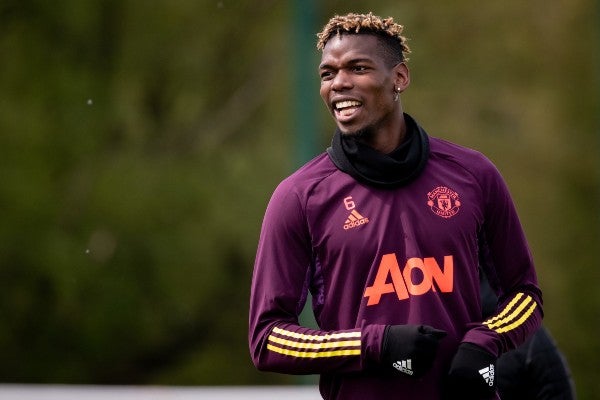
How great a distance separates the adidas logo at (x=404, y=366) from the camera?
124 inches

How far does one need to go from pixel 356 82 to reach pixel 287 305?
622 mm

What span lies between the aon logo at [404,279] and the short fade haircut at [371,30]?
58 cm

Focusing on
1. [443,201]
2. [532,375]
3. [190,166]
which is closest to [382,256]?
[443,201]

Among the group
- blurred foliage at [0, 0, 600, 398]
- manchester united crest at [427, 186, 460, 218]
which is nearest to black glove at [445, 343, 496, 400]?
manchester united crest at [427, 186, 460, 218]

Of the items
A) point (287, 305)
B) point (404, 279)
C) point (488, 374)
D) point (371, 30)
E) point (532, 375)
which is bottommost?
point (532, 375)

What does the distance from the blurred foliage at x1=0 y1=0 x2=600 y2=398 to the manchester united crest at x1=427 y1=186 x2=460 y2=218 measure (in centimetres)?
554

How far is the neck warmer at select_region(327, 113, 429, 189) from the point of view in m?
3.38

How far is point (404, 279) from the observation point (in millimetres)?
3275

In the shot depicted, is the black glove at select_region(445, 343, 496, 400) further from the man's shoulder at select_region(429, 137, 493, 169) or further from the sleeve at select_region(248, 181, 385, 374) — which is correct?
the man's shoulder at select_region(429, 137, 493, 169)

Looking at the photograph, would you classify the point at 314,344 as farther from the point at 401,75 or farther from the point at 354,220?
the point at 401,75

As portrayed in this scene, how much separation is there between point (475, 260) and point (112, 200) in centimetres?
606

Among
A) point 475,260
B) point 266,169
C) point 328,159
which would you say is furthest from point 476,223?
point 266,169

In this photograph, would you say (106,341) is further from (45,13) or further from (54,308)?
(45,13)

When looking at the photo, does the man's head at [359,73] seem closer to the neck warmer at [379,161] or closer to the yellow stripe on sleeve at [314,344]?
the neck warmer at [379,161]
